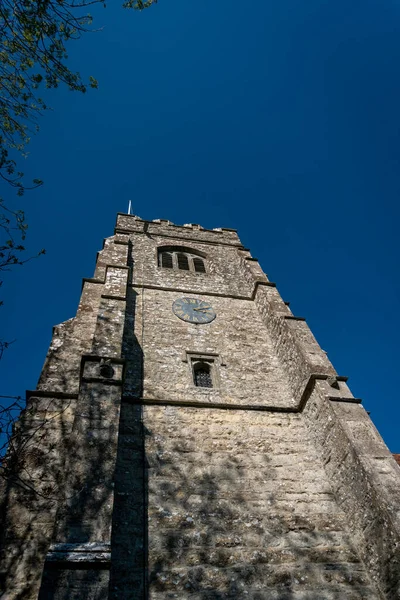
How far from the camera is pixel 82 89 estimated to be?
5.12 metres

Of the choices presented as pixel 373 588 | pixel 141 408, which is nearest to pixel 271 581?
pixel 373 588

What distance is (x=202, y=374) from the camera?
30.9 ft

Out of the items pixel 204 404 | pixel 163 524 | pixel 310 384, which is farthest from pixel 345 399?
pixel 163 524

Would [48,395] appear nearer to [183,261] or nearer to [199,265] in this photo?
[183,261]

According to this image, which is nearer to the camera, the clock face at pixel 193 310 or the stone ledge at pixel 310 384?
the stone ledge at pixel 310 384

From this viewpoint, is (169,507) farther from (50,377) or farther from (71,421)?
(50,377)

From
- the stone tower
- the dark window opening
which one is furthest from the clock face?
the dark window opening

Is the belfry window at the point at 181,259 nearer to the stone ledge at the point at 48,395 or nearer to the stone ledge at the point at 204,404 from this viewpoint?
the stone ledge at the point at 204,404

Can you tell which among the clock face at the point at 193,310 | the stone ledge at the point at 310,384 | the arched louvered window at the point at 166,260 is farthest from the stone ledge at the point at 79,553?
the arched louvered window at the point at 166,260

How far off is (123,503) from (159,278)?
802 cm

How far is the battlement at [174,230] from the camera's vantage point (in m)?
17.0

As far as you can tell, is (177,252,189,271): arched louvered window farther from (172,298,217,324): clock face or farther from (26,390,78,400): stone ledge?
(26,390,78,400): stone ledge

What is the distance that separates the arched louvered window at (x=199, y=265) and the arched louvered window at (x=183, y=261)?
0.32 meters

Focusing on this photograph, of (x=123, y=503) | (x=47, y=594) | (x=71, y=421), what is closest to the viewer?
(x=47, y=594)
